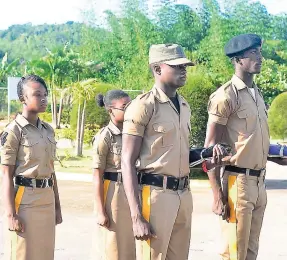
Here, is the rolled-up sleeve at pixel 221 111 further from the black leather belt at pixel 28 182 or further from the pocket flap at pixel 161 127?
the black leather belt at pixel 28 182

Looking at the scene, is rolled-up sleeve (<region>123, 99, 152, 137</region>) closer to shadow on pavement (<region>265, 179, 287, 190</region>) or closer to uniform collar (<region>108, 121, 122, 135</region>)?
uniform collar (<region>108, 121, 122, 135</region>)

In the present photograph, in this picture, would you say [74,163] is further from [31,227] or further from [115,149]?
[31,227]

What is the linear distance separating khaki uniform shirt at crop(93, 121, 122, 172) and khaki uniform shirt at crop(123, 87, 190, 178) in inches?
43.2

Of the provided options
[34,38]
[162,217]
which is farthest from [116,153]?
[34,38]

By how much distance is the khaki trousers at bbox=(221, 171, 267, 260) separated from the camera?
4.53 m

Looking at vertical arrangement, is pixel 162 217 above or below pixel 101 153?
below

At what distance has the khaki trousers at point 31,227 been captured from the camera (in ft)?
14.6

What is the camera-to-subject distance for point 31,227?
446cm

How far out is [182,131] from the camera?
3857 mm

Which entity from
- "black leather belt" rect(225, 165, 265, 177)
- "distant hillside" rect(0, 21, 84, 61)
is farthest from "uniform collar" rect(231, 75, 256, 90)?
"distant hillside" rect(0, 21, 84, 61)

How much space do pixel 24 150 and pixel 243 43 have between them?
5.35ft

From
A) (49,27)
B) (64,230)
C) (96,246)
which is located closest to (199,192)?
(64,230)

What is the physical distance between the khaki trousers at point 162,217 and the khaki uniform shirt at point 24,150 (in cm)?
101

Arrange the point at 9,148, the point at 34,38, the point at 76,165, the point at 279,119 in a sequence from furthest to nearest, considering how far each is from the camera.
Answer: the point at 34,38
the point at 279,119
the point at 76,165
the point at 9,148
